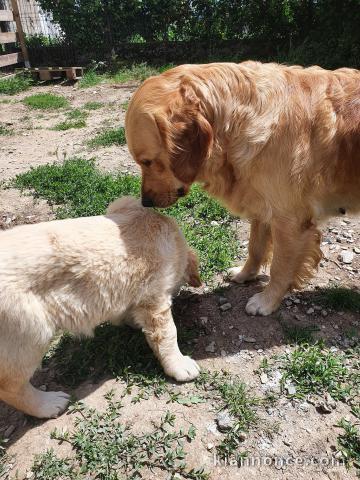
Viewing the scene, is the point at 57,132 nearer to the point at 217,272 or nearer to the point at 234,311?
the point at 217,272

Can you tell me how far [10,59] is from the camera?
13078 millimetres

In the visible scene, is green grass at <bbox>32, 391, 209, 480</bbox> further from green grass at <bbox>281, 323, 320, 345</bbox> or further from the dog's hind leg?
the dog's hind leg

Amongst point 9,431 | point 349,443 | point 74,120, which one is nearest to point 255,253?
point 349,443

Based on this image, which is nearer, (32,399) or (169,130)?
(32,399)

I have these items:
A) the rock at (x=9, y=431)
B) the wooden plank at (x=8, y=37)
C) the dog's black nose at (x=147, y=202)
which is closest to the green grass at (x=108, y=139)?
the dog's black nose at (x=147, y=202)

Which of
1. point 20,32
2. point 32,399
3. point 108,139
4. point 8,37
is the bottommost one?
point 32,399

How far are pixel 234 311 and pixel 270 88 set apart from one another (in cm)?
175

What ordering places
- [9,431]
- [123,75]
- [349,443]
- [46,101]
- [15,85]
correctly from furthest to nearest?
[123,75]
[15,85]
[46,101]
[9,431]
[349,443]

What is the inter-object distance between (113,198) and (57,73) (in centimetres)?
862

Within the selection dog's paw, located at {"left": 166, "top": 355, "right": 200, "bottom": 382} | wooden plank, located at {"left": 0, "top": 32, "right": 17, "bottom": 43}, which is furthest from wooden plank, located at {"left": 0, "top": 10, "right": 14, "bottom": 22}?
dog's paw, located at {"left": 166, "top": 355, "right": 200, "bottom": 382}

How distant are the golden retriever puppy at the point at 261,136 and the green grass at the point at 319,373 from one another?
2.62 ft

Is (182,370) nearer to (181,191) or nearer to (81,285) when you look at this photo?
(81,285)

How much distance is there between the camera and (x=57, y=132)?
7.75 m

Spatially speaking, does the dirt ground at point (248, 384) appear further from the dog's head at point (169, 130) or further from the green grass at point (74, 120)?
the green grass at point (74, 120)
